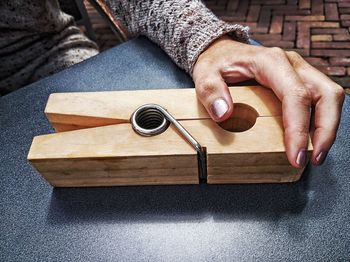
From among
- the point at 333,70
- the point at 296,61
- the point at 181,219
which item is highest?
the point at 296,61

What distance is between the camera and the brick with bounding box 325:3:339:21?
1905mm

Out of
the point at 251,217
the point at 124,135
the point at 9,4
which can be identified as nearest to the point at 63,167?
the point at 124,135

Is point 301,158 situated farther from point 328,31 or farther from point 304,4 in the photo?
point 304,4

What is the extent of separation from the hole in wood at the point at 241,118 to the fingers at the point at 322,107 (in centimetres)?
9

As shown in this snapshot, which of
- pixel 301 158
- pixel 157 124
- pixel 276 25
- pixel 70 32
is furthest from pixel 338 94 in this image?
pixel 276 25

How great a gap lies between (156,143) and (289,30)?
67.3 inches

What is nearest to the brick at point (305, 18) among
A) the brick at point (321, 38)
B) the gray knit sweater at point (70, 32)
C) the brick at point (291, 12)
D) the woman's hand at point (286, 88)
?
the brick at point (291, 12)

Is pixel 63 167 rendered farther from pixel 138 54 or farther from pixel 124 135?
Answer: pixel 138 54

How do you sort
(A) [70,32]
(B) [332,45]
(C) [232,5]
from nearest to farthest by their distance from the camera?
(A) [70,32]
(B) [332,45]
(C) [232,5]

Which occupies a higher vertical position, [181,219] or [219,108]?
[219,108]

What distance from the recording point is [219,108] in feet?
1.53

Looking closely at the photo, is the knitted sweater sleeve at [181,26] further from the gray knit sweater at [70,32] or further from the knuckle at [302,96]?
the knuckle at [302,96]

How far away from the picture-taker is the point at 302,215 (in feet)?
1.49

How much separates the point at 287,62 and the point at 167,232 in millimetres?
325
